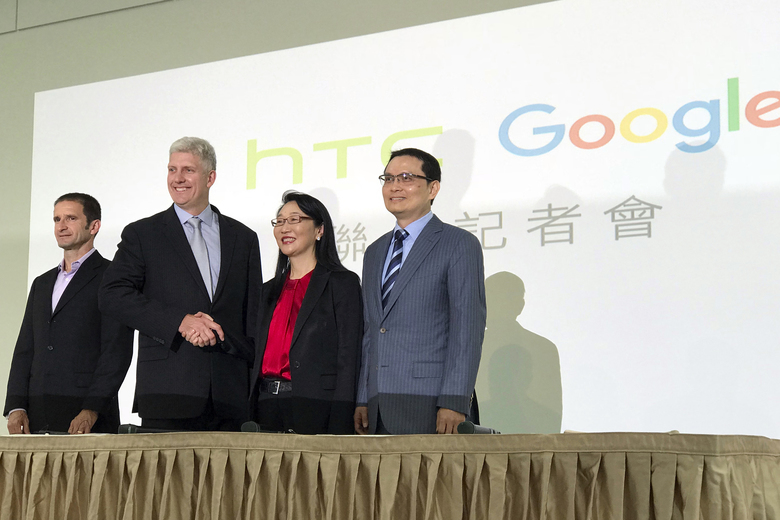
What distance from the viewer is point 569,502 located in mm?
1242

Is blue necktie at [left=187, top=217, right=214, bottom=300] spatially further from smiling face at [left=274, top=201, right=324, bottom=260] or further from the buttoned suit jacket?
the buttoned suit jacket

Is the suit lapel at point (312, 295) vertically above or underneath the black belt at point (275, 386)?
above

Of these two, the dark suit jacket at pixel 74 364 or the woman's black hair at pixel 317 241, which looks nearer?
the woman's black hair at pixel 317 241

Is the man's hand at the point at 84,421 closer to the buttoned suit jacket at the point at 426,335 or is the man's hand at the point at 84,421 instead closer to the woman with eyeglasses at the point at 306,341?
the woman with eyeglasses at the point at 306,341

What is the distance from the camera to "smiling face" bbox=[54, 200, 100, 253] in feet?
9.83

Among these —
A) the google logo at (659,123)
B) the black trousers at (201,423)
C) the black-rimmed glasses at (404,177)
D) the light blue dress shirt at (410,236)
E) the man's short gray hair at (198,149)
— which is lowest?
the black trousers at (201,423)

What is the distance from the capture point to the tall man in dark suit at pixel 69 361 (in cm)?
268

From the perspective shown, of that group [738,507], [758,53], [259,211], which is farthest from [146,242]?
[758,53]

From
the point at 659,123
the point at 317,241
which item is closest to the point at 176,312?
the point at 317,241

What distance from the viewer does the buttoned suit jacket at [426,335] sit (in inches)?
79.0

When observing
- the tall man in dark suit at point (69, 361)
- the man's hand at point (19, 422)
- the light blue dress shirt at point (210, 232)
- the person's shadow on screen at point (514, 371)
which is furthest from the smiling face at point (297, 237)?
the man's hand at point (19, 422)

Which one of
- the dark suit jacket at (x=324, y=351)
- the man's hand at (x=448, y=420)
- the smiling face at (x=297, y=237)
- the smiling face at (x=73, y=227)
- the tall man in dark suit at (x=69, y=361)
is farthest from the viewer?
the smiling face at (x=73, y=227)

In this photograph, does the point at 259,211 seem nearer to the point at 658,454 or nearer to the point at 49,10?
the point at 49,10

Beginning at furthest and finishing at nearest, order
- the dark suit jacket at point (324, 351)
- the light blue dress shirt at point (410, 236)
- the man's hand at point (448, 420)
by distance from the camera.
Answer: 1. the light blue dress shirt at point (410, 236)
2. the dark suit jacket at point (324, 351)
3. the man's hand at point (448, 420)
